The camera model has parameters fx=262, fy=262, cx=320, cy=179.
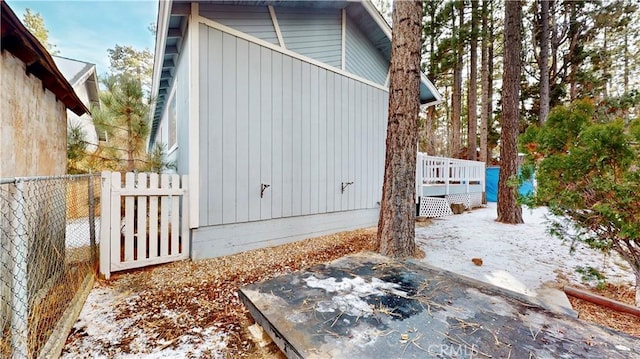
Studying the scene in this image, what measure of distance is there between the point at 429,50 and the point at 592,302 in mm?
12970

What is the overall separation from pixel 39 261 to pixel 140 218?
102 centimetres

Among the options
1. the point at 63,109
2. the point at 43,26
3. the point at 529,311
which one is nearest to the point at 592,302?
the point at 529,311

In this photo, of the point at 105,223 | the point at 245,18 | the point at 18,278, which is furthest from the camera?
the point at 245,18

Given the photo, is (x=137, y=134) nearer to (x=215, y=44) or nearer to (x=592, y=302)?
(x=215, y=44)

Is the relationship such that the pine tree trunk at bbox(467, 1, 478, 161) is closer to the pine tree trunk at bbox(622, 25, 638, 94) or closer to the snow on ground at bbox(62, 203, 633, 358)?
the snow on ground at bbox(62, 203, 633, 358)

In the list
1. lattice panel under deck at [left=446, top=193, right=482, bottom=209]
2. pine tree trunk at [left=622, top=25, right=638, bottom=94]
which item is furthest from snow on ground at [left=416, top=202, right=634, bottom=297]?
pine tree trunk at [left=622, top=25, right=638, bottom=94]

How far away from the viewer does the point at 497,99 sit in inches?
573

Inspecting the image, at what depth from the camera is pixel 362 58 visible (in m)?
6.11

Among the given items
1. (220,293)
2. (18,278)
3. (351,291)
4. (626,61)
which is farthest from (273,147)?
(626,61)

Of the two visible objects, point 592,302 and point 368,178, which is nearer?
point 592,302

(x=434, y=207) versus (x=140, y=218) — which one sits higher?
(x=140, y=218)

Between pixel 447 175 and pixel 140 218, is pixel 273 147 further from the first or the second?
pixel 447 175

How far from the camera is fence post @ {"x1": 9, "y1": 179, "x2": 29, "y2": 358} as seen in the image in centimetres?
151

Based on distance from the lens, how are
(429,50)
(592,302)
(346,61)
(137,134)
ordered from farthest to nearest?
1. (429,50)
2. (346,61)
3. (137,134)
4. (592,302)
